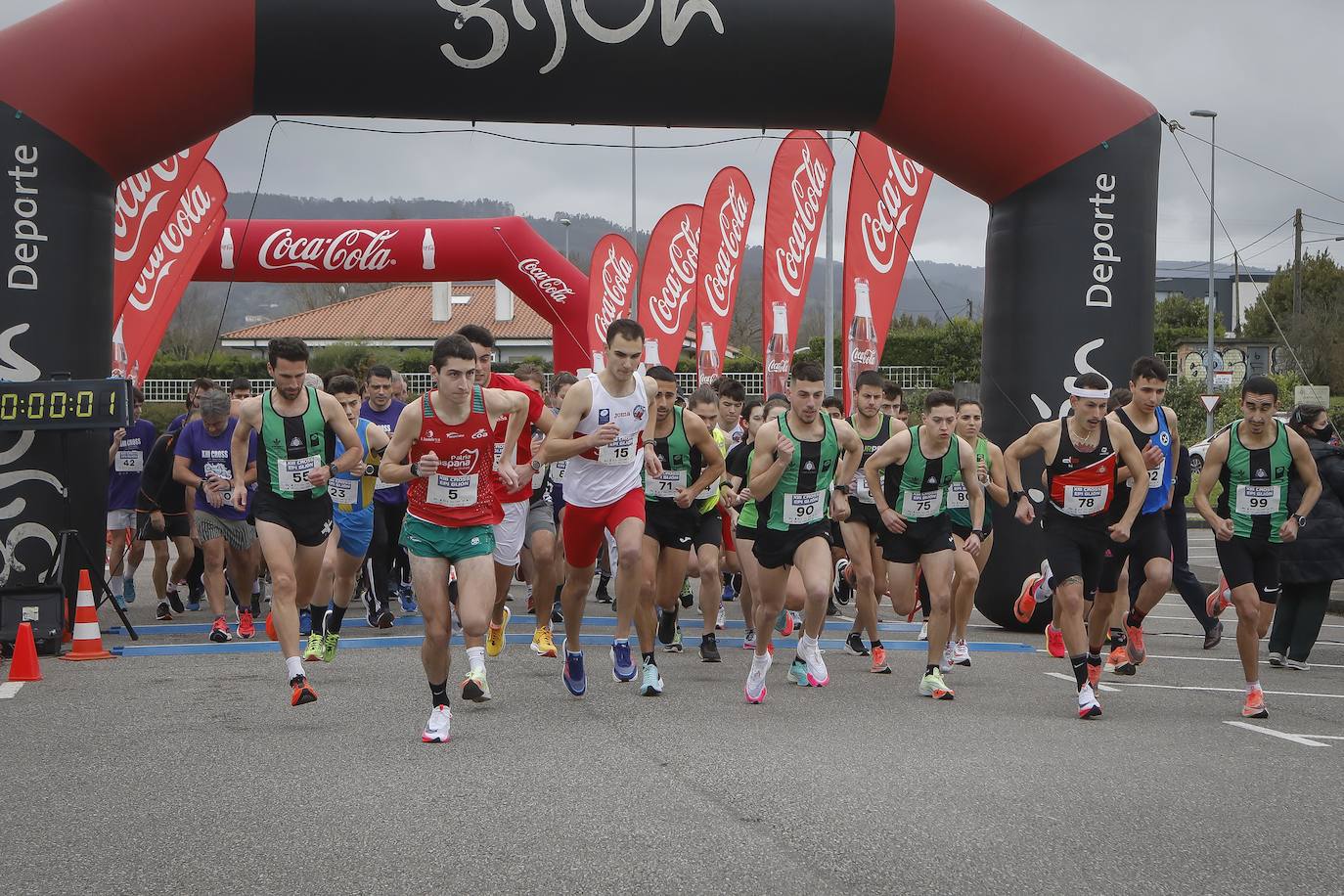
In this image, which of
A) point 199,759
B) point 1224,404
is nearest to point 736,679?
point 199,759

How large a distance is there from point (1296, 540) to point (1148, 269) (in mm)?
2813

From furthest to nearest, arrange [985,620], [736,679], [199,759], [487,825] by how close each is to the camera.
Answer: [985,620], [736,679], [199,759], [487,825]

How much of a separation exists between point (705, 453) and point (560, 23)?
3818mm

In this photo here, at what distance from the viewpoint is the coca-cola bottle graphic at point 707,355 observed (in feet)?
73.6

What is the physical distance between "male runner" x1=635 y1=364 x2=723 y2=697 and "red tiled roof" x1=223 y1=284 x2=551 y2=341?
207 ft

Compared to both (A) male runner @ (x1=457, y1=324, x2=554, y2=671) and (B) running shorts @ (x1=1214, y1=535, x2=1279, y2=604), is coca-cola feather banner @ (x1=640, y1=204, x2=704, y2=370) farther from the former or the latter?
(B) running shorts @ (x1=1214, y1=535, x2=1279, y2=604)

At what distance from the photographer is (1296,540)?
10477 mm

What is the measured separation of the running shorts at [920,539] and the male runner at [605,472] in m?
1.84

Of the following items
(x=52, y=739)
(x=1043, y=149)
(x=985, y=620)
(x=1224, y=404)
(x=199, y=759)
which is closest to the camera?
(x=199, y=759)

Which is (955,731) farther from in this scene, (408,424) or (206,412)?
(206,412)

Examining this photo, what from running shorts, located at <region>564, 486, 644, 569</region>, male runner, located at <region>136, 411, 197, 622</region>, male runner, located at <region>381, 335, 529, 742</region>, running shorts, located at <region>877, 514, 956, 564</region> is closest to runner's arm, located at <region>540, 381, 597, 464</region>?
running shorts, located at <region>564, 486, 644, 569</region>

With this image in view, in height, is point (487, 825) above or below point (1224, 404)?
below

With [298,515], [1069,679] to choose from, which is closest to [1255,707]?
[1069,679]

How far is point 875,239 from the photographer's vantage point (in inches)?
615
